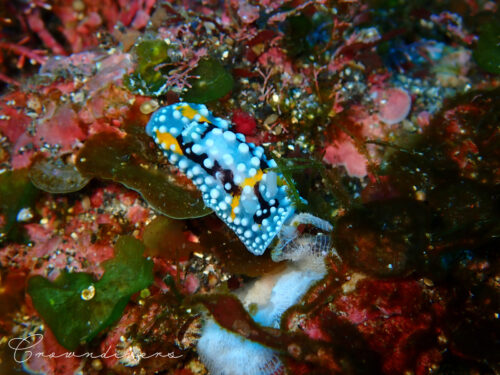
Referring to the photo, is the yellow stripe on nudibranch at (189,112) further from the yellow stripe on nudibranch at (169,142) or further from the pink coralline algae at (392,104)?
the pink coralline algae at (392,104)

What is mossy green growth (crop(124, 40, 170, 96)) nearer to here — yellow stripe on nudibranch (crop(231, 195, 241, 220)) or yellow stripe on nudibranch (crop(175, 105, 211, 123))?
yellow stripe on nudibranch (crop(175, 105, 211, 123))

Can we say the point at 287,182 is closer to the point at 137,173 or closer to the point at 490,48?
the point at 137,173

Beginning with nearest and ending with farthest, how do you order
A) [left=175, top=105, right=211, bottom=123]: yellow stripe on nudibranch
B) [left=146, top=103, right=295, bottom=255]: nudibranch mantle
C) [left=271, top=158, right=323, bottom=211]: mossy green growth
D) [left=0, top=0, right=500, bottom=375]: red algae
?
[left=0, top=0, right=500, bottom=375]: red algae, [left=271, top=158, right=323, bottom=211]: mossy green growth, [left=146, top=103, right=295, bottom=255]: nudibranch mantle, [left=175, top=105, right=211, bottom=123]: yellow stripe on nudibranch

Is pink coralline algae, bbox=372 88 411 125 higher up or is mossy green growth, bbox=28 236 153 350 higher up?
pink coralline algae, bbox=372 88 411 125

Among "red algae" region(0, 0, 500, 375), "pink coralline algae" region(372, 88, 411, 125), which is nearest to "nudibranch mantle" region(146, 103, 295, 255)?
"red algae" region(0, 0, 500, 375)

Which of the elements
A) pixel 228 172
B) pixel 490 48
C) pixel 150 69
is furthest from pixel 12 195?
pixel 490 48

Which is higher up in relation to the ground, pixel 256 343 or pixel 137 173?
pixel 137 173
